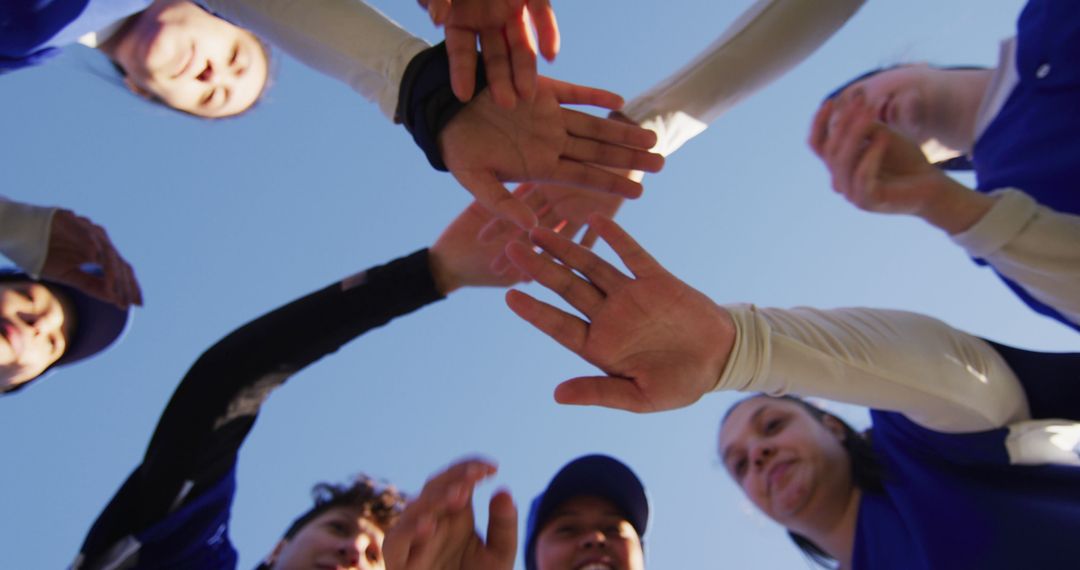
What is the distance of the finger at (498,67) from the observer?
1.31 meters

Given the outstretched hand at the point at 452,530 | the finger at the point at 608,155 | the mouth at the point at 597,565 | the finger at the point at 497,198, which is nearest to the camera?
the outstretched hand at the point at 452,530

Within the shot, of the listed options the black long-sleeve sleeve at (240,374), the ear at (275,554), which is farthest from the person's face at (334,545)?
the black long-sleeve sleeve at (240,374)

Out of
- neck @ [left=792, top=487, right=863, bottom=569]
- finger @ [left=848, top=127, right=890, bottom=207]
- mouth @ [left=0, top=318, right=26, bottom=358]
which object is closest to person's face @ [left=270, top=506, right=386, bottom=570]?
mouth @ [left=0, top=318, right=26, bottom=358]

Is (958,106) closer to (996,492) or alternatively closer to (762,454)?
(996,492)

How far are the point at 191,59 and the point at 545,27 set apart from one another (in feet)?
3.81

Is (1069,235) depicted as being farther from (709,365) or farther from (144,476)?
(144,476)

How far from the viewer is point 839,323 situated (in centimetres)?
141

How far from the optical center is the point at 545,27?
1.37 m

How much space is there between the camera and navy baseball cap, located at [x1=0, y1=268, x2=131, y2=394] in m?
1.93

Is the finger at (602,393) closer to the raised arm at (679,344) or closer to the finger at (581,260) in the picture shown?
the raised arm at (679,344)

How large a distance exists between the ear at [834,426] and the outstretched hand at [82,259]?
2.11 meters

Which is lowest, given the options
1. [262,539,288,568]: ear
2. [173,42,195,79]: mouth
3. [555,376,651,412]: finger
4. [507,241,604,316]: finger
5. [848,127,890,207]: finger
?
[262,539,288,568]: ear

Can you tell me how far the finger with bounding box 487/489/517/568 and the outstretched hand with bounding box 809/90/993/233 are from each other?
0.96 m

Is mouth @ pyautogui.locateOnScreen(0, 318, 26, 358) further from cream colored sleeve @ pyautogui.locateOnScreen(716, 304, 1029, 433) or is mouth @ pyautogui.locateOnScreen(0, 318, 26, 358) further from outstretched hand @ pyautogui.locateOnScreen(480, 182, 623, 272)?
cream colored sleeve @ pyautogui.locateOnScreen(716, 304, 1029, 433)
